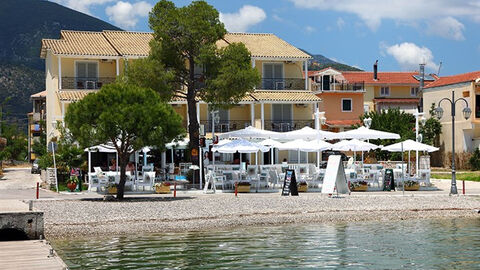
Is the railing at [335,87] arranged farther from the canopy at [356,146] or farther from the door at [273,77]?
the canopy at [356,146]

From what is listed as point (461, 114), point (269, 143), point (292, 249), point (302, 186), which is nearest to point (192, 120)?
point (269, 143)

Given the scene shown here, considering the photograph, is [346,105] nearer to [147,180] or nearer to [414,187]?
[414,187]

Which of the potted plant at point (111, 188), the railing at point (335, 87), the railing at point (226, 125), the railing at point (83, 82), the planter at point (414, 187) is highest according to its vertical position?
the railing at point (335, 87)

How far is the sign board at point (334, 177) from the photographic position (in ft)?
105

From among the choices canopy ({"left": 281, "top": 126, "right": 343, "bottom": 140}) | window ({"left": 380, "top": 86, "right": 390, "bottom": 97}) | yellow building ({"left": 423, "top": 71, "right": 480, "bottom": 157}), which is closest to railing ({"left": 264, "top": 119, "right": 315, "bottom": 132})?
yellow building ({"left": 423, "top": 71, "right": 480, "bottom": 157})

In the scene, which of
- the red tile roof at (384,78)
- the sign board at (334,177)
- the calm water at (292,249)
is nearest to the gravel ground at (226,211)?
the sign board at (334,177)

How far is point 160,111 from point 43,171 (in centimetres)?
1599

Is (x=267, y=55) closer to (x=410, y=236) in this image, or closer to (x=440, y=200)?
(x=440, y=200)

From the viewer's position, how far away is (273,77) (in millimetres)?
54938

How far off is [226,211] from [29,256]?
496 inches

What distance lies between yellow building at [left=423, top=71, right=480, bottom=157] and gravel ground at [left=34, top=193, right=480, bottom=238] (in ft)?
92.2

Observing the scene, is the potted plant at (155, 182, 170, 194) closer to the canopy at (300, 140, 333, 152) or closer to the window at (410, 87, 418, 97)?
the canopy at (300, 140, 333, 152)

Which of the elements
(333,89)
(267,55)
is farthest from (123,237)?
(333,89)

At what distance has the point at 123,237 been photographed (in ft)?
74.2
